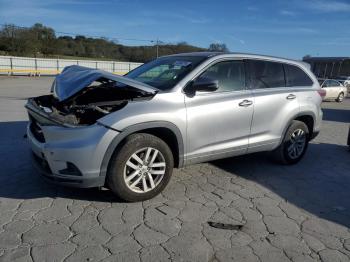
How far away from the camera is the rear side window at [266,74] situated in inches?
198

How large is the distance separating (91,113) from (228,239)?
197cm

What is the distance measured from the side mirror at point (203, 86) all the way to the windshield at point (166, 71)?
0.59ft

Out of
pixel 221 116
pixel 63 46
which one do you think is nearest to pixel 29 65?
pixel 63 46

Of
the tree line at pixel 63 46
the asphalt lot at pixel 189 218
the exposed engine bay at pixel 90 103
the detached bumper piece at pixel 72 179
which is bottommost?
the asphalt lot at pixel 189 218

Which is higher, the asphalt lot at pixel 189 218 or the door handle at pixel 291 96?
the door handle at pixel 291 96

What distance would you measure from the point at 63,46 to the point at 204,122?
54360 millimetres

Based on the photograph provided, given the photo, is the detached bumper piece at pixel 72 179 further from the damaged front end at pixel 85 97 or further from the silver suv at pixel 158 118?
the damaged front end at pixel 85 97

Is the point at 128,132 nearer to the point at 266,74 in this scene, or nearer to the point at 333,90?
the point at 266,74

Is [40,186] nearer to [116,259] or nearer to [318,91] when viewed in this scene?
[116,259]

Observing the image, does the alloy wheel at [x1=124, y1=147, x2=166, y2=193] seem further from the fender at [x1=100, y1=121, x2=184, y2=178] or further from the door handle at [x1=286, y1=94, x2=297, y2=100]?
the door handle at [x1=286, y1=94, x2=297, y2=100]

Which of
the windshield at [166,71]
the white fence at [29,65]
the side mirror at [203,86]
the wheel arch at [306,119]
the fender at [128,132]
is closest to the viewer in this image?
the fender at [128,132]

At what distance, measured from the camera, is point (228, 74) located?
477 centimetres

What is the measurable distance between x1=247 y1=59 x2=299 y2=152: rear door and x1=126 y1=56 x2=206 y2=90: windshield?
38.1 inches

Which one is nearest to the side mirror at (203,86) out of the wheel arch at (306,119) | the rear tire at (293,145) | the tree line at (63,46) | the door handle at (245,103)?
the door handle at (245,103)
